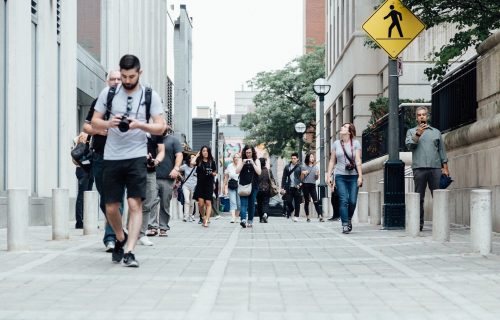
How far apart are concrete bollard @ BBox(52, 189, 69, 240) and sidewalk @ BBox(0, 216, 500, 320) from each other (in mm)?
566

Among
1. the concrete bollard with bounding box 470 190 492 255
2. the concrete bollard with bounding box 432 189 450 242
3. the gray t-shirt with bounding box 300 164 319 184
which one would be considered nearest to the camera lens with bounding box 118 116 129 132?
the concrete bollard with bounding box 470 190 492 255

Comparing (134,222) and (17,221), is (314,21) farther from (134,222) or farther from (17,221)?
(134,222)

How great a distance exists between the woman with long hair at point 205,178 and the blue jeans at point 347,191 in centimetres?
389

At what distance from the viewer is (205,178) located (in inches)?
733

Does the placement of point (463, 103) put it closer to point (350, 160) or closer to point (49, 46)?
point (350, 160)

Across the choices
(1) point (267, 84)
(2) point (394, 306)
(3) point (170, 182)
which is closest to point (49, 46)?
(3) point (170, 182)

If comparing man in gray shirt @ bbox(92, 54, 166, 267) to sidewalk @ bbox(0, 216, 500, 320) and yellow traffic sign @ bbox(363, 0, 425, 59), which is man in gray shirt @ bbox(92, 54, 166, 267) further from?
yellow traffic sign @ bbox(363, 0, 425, 59)

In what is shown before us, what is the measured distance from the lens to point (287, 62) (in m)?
69.2

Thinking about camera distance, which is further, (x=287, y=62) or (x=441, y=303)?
(x=287, y=62)

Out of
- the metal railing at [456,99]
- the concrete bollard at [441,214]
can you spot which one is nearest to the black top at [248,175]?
the metal railing at [456,99]

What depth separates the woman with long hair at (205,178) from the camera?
18.6m

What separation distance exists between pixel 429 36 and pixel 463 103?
1514 centimetres

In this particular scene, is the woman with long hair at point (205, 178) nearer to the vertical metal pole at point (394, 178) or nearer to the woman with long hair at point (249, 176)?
the woman with long hair at point (249, 176)

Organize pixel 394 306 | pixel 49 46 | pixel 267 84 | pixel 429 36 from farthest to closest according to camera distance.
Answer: pixel 267 84 < pixel 429 36 < pixel 49 46 < pixel 394 306
